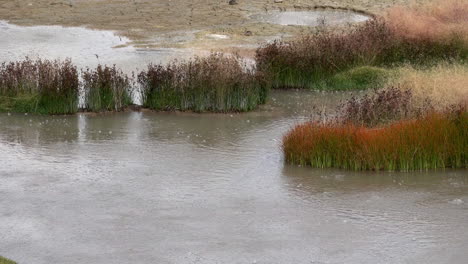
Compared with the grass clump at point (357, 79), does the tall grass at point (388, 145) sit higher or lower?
lower

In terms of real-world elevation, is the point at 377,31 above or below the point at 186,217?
above

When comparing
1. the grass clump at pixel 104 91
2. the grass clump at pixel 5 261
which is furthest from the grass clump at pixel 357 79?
the grass clump at pixel 5 261

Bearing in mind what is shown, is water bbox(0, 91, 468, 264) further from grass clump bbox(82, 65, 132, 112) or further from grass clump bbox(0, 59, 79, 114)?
grass clump bbox(82, 65, 132, 112)

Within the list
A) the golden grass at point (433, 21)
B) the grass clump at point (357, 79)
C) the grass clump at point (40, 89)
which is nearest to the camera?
the grass clump at point (40, 89)

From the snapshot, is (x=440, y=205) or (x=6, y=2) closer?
(x=440, y=205)

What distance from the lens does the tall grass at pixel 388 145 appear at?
1612 cm

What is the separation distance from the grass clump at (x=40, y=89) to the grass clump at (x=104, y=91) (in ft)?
1.05

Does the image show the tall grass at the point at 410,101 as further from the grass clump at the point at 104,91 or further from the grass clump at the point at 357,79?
the grass clump at the point at 104,91

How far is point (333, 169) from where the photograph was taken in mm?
16281

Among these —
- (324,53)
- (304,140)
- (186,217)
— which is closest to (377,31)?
(324,53)

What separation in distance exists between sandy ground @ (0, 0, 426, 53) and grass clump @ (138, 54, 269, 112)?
7280 millimetres

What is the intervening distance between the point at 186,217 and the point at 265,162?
139 inches

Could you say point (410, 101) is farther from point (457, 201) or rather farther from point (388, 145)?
point (457, 201)

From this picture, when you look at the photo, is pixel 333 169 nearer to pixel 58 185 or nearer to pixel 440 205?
pixel 440 205
